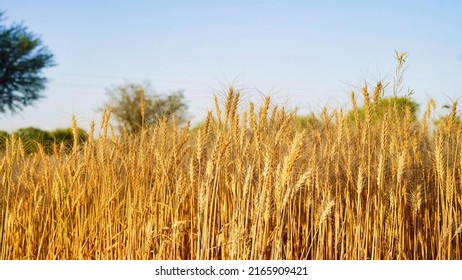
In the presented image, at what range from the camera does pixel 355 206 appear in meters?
3.48

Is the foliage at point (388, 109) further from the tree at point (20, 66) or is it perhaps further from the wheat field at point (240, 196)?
the tree at point (20, 66)

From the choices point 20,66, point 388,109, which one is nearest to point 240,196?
point 388,109

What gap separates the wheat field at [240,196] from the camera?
3195mm

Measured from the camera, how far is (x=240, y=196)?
3.32 meters

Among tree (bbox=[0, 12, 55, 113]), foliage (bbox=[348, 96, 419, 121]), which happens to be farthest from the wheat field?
tree (bbox=[0, 12, 55, 113])

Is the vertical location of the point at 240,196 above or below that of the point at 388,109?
below

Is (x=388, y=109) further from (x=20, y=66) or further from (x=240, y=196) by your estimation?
(x=20, y=66)

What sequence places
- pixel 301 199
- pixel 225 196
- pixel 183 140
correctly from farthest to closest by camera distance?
pixel 301 199, pixel 225 196, pixel 183 140

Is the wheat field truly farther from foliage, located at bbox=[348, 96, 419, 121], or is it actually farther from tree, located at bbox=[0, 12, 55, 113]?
tree, located at bbox=[0, 12, 55, 113]

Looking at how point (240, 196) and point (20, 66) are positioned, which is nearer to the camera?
point (240, 196)

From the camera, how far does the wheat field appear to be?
126 inches

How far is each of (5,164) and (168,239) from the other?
1.04 meters
